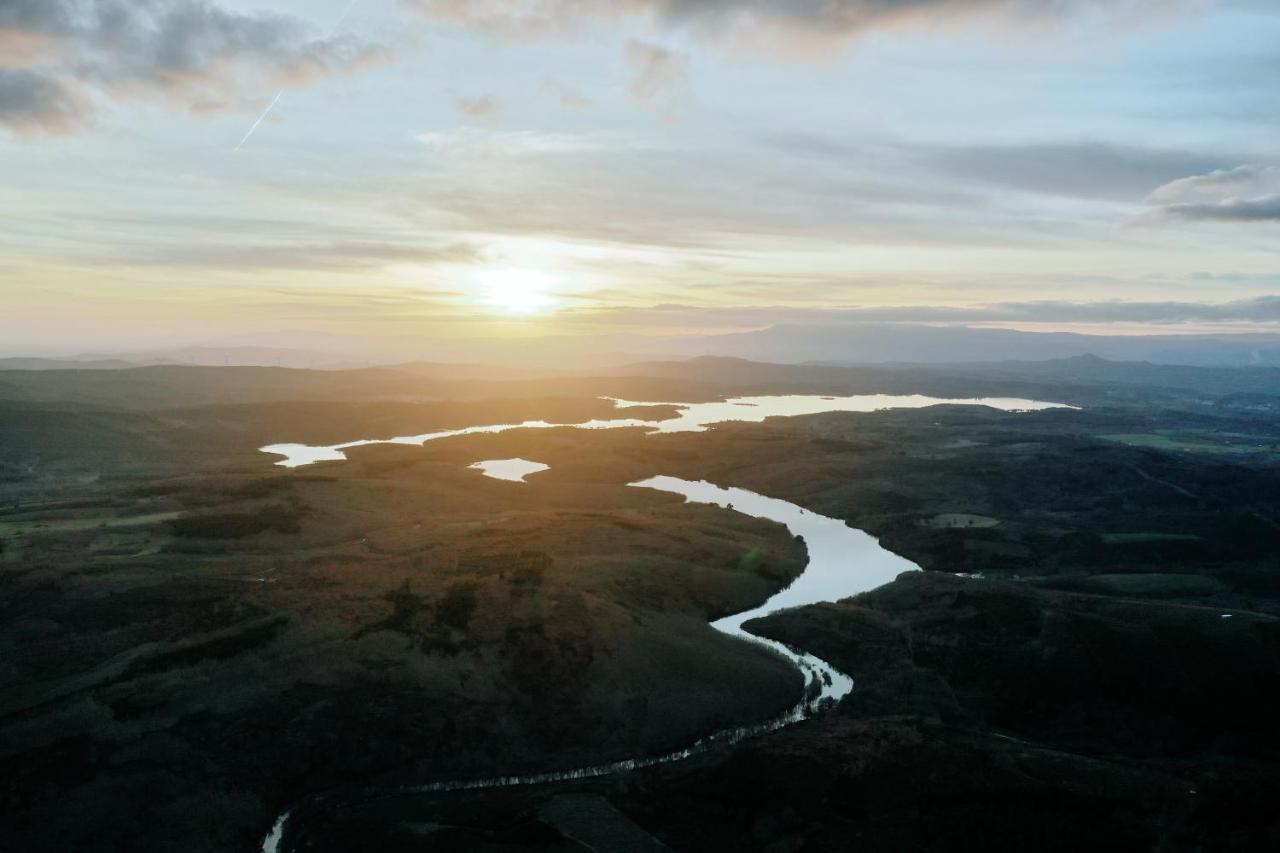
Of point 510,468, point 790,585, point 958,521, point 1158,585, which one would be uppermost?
point 510,468

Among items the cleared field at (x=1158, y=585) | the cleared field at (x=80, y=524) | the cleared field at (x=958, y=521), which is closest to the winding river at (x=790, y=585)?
the cleared field at (x=958, y=521)

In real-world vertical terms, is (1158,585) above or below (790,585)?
above

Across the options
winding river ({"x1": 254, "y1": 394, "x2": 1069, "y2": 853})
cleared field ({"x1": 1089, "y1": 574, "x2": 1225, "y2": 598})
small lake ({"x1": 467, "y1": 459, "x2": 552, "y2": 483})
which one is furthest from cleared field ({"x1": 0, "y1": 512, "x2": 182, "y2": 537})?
cleared field ({"x1": 1089, "y1": 574, "x2": 1225, "y2": 598})

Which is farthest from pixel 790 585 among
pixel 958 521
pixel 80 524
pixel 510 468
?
pixel 510 468

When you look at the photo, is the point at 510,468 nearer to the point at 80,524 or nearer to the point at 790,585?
the point at 80,524

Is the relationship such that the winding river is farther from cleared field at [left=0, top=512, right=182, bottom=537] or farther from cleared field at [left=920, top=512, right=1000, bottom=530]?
cleared field at [left=0, top=512, right=182, bottom=537]

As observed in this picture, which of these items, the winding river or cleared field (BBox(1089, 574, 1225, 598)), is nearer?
the winding river

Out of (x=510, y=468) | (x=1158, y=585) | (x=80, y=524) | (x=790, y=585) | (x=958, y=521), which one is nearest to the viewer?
(x=1158, y=585)

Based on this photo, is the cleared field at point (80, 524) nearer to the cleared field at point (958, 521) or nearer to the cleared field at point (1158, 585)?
the cleared field at point (958, 521)

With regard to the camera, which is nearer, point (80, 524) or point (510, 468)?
point (80, 524)

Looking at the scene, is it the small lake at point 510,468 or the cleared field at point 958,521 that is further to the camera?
the small lake at point 510,468

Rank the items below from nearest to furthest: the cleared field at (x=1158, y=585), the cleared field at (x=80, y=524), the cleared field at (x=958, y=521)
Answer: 1. the cleared field at (x=1158, y=585)
2. the cleared field at (x=80, y=524)
3. the cleared field at (x=958, y=521)

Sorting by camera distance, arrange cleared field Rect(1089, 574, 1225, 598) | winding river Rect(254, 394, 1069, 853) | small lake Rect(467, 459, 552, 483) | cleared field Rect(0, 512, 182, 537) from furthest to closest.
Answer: small lake Rect(467, 459, 552, 483) → cleared field Rect(0, 512, 182, 537) → cleared field Rect(1089, 574, 1225, 598) → winding river Rect(254, 394, 1069, 853)
